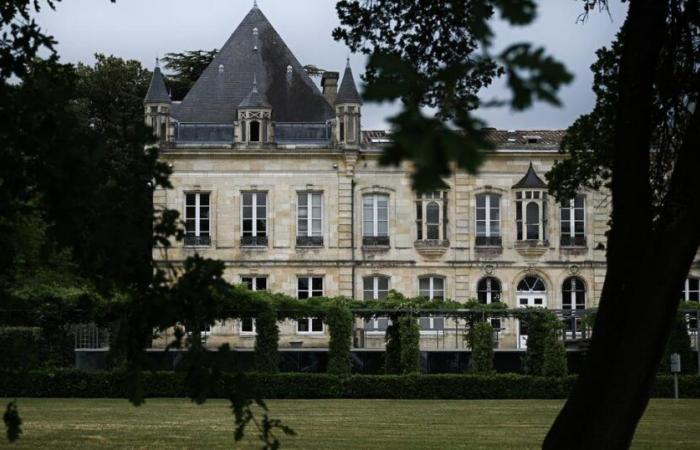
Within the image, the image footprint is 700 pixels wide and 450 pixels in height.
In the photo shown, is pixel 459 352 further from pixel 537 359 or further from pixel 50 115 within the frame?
pixel 50 115

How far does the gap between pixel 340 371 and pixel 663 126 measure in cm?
1892

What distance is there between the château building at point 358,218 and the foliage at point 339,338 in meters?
14.3

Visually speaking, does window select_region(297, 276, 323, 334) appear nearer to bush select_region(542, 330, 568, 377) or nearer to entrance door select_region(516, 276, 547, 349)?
entrance door select_region(516, 276, 547, 349)

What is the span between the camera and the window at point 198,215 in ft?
A: 141

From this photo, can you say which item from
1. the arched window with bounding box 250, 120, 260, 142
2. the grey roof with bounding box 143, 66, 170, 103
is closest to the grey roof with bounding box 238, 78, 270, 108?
the arched window with bounding box 250, 120, 260, 142

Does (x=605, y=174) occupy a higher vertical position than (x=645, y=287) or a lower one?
higher

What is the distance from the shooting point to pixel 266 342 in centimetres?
2786

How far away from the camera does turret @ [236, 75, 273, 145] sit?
42.6 m

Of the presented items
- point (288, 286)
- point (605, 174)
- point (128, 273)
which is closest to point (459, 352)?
point (288, 286)

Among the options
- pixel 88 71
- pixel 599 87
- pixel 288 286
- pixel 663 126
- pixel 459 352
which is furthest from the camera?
pixel 88 71

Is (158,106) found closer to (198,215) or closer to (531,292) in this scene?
(198,215)

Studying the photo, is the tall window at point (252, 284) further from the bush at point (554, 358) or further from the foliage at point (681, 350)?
the foliage at point (681, 350)

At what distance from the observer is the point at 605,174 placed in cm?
1140

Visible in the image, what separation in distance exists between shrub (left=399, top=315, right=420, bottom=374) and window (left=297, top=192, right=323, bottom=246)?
14.8 metres
